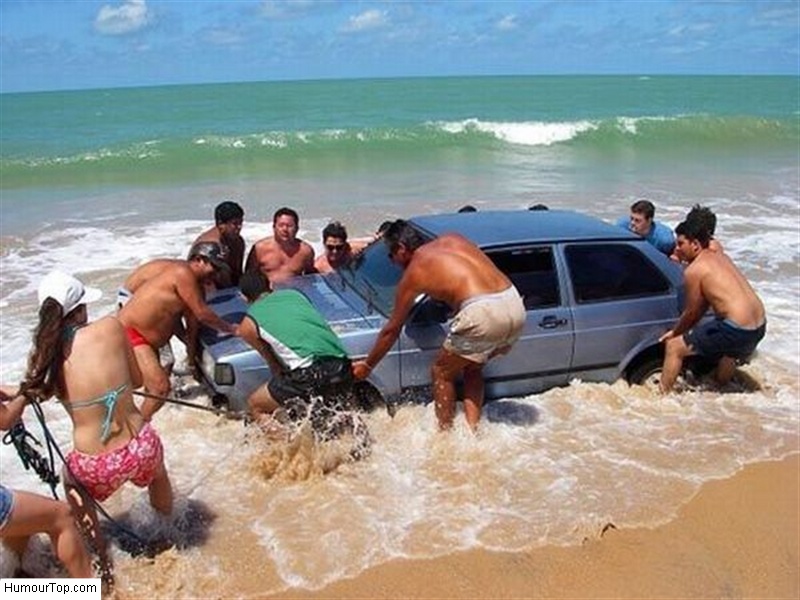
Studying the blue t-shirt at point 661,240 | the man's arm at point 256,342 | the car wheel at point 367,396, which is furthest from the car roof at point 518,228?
the man's arm at point 256,342

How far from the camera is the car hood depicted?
18.4ft

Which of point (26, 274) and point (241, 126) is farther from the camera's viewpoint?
point (241, 126)

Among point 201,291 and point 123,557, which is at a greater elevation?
point 201,291

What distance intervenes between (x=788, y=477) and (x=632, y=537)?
1.47m

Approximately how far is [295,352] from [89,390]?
154cm

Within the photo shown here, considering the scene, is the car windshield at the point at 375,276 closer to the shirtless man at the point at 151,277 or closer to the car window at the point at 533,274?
the car window at the point at 533,274

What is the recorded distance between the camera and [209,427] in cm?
595

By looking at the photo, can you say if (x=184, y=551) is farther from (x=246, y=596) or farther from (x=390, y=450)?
(x=390, y=450)

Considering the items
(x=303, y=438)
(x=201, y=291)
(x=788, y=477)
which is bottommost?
(x=788, y=477)

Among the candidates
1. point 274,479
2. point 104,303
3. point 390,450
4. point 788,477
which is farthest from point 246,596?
point 104,303

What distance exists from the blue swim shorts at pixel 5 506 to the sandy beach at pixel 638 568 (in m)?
1.45

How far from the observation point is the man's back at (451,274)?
5.19 meters

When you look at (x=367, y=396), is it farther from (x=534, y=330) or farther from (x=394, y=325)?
(x=534, y=330)

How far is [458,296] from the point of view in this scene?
525cm
